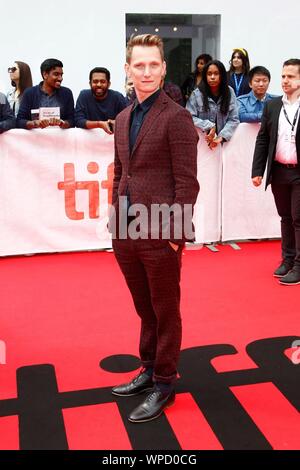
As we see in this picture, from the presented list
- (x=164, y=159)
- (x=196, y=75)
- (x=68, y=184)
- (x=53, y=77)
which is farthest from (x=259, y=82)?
(x=164, y=159)

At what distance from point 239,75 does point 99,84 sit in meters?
2.14

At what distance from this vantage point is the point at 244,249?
560 centimetres

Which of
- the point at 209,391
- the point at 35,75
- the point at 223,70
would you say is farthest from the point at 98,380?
the point at 35,75

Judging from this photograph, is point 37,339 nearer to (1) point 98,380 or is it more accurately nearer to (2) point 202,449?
(1) point 98,380

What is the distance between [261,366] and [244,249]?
2.53 m

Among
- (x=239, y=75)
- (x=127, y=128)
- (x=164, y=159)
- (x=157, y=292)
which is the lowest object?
(x=157, y=292)

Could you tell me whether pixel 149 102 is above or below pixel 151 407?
above

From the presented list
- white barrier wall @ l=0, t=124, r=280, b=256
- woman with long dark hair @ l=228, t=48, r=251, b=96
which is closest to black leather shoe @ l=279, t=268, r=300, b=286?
white barrier wall @ l=0, t=124, r=280, b=256

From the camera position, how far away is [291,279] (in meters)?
4.56

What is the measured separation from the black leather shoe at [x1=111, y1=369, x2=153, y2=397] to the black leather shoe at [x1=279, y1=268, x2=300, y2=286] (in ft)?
6.67

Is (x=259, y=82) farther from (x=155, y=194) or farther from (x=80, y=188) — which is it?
(x=155, y=194)

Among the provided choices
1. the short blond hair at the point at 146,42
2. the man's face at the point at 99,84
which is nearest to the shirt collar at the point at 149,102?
the short blond hair at the point at 146,42

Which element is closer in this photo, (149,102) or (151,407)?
(149,102)

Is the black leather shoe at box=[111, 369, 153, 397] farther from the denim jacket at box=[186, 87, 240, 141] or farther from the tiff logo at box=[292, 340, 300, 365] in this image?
the denim jacket at box=[186, 87, 240, 141]
